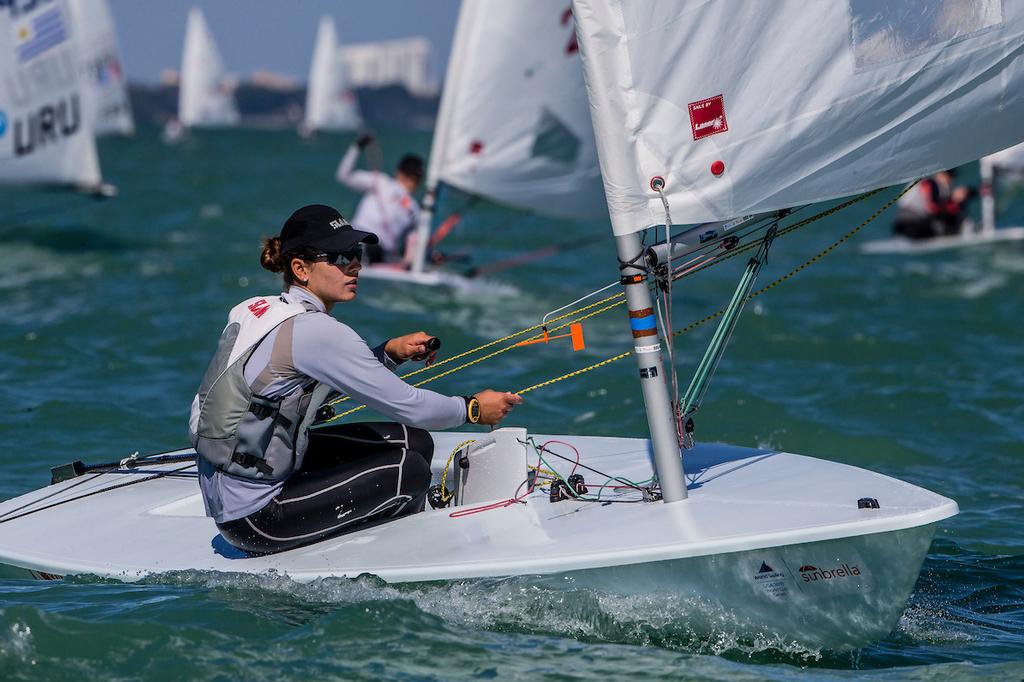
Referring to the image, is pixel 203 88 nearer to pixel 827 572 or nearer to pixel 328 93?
pixel 328 93

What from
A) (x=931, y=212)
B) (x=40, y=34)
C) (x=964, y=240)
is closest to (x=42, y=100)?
(x=40, y=34)

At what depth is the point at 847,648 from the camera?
11.1 feet

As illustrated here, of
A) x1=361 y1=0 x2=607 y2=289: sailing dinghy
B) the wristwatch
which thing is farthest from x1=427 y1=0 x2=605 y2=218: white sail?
the wristwatch

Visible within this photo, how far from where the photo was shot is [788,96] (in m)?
3.46

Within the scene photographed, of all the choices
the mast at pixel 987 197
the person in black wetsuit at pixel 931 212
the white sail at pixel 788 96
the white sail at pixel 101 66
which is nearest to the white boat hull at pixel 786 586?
the white sail at pixel 788 96

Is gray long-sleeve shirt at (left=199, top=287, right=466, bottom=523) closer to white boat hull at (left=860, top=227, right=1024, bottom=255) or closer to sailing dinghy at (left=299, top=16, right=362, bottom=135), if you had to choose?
white boat hull at (left=860, top=227, right=1024, bottom=255)

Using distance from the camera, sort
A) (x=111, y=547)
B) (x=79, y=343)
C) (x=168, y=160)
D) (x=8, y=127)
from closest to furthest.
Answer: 1. (x=111, y=547)
2. (x=79, y=343)
3. (x=8, y=127)
4. (x=168, y=160)

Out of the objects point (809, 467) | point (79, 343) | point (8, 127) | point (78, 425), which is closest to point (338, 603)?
point (809, 467)

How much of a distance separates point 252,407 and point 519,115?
6.85m

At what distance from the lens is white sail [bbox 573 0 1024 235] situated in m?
3.38

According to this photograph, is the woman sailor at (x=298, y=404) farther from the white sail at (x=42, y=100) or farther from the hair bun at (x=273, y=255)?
the white sail at (x=42, y=100)

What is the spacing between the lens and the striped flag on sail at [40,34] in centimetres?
1176

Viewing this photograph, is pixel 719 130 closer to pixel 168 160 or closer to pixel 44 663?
pixel 44 663

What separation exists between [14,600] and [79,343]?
4807mm
